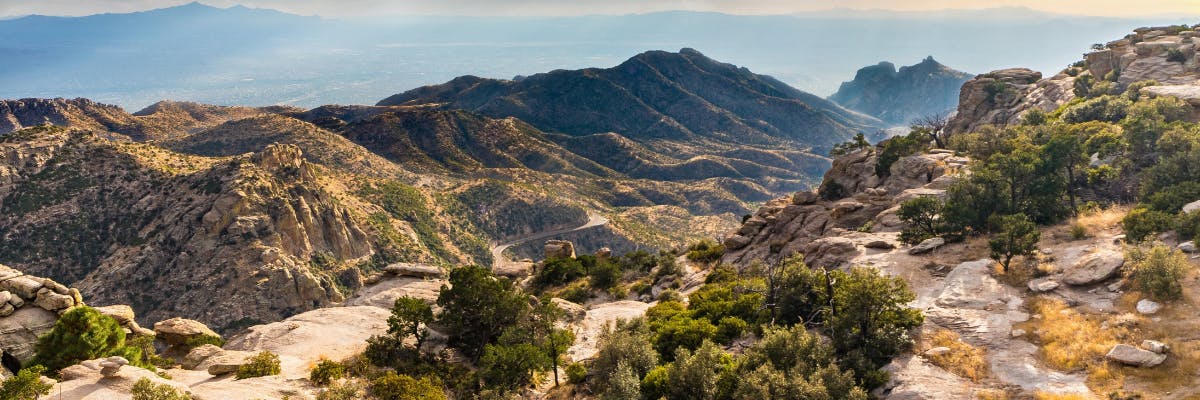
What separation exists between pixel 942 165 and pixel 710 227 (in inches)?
Result: 4050

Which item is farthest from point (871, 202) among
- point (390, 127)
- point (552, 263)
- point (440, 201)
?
point (390, 127)

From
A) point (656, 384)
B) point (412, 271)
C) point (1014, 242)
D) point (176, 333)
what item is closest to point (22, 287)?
point (176, 333)

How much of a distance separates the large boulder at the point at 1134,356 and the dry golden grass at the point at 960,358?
391 centimetres

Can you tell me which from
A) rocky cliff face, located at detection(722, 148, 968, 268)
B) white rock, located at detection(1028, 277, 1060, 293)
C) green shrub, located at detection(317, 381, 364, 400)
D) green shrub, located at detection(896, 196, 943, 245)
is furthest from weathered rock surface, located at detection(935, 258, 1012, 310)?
green shrub, located at detection(317, 381, 364, 400)

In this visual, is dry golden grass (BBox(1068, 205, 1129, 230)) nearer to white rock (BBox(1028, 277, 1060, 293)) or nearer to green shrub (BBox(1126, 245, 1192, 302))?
white rock (BBox(1028, 277, 1060, 293))

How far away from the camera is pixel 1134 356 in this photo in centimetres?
1923

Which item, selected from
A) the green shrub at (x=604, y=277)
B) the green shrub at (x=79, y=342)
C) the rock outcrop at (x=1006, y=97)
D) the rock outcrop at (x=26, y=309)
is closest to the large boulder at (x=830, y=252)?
the green shrub at (x=604, y=277)

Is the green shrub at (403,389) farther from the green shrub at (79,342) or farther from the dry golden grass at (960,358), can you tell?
the dry golden grass at (960,358)

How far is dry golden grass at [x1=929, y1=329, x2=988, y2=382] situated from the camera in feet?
68.8

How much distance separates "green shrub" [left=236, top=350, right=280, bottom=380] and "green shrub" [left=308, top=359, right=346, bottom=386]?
170 centimetres

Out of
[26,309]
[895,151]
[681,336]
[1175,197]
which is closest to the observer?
[26,309]

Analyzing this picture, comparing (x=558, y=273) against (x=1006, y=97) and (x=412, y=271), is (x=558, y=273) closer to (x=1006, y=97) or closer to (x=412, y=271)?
(x=412, y=271)

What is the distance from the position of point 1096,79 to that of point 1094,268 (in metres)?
58.8

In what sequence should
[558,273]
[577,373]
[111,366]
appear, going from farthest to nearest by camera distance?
[558,273]
[577,373]
[111,366]
